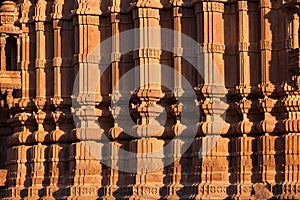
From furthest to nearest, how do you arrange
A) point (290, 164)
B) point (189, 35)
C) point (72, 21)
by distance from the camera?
point (72, 21) < point (189, 35) < point (290, 164)

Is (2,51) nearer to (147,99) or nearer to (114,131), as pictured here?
(114,131)

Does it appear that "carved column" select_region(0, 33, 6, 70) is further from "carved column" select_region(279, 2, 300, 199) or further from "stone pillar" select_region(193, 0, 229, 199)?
"carved column" select_region(279, 2, 300, 199)

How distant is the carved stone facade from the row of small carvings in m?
0.05

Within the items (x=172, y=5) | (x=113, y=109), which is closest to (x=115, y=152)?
(x=113, y=109)

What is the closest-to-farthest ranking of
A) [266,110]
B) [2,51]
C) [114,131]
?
[266,110] < [114,131] < [2,51]

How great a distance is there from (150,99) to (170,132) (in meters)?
1.58

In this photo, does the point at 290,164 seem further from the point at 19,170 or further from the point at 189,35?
the point at 19,170

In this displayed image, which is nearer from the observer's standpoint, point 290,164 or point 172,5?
point 290,164

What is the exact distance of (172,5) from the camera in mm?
72062

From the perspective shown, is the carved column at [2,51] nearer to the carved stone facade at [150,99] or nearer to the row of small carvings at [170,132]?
the carved stone facade at [150,99]

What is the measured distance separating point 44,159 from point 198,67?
9.32 metres

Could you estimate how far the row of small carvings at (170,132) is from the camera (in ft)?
222

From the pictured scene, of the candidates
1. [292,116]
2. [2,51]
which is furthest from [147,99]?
[2,51]

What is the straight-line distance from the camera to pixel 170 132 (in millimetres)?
71375
